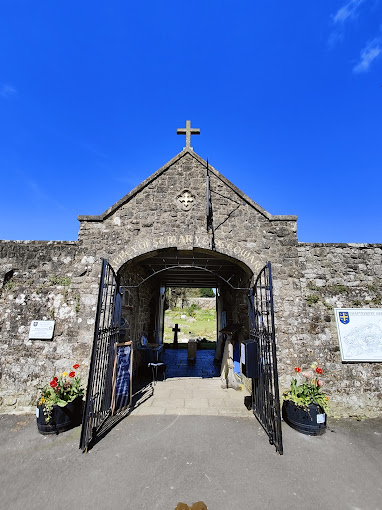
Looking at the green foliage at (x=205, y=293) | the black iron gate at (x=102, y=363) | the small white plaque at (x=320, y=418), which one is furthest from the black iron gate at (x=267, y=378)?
the green foliage at (x=205, y=293)

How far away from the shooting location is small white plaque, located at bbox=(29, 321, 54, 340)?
5973mm

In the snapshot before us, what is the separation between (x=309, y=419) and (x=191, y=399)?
121 inches

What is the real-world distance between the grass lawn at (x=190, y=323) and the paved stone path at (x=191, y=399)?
10590 millimetres

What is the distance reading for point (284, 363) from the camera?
19.3 ft

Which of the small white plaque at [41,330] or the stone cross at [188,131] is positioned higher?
the stone cross at [188,131]

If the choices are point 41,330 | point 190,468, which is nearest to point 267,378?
point 190,468

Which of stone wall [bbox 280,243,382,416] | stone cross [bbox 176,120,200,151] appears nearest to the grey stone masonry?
stone wall [bbox 280,243,382,416]

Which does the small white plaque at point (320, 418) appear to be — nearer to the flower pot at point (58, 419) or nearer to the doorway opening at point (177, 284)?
the doorway opening at point (177, 284)

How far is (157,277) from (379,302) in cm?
841

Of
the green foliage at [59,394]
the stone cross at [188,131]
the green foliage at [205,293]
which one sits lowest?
the green foliage at [59,394]

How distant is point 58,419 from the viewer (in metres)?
4.86

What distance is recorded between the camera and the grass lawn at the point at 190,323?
19.3 m

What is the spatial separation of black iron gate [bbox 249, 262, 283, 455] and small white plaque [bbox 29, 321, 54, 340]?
511cm

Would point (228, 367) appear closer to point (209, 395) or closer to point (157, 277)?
point (209, 395)
